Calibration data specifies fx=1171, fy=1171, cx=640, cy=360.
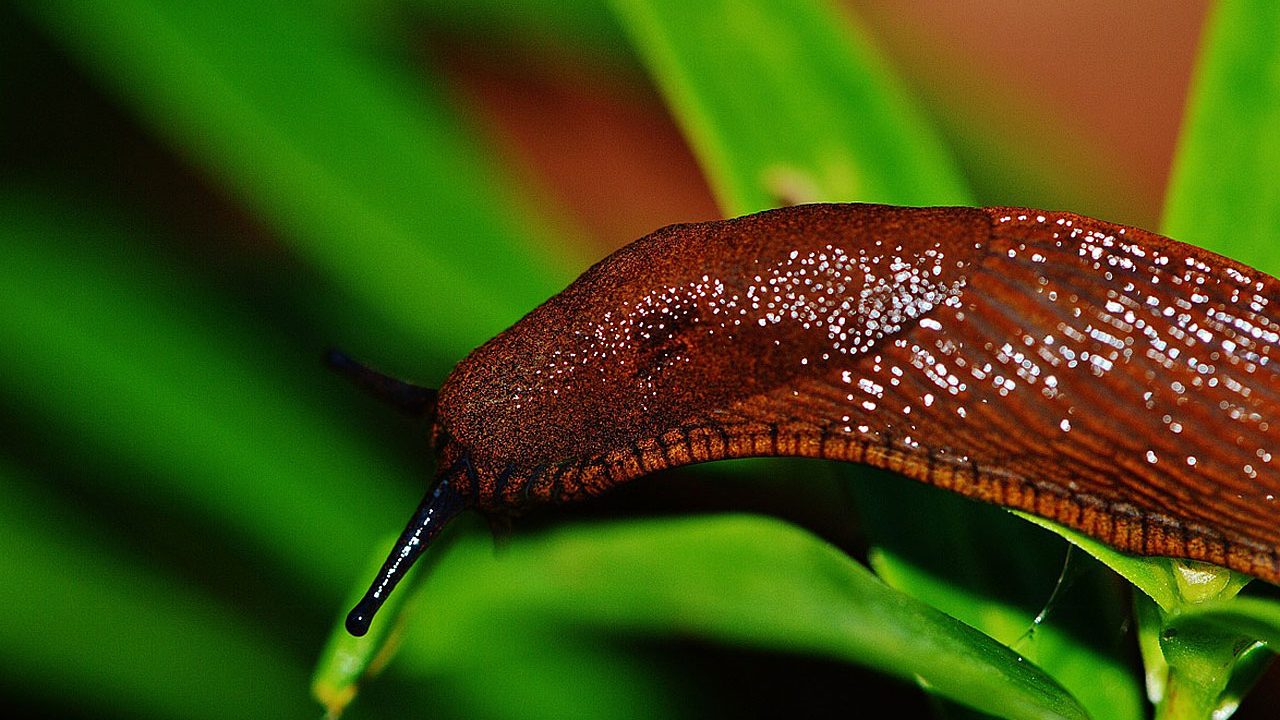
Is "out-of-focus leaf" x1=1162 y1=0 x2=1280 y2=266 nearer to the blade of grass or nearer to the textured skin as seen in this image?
the blade of grass

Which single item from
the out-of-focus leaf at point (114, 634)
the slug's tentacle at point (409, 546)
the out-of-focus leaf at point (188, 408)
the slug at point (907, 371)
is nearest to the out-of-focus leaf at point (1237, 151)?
the slug at point (907, 371)

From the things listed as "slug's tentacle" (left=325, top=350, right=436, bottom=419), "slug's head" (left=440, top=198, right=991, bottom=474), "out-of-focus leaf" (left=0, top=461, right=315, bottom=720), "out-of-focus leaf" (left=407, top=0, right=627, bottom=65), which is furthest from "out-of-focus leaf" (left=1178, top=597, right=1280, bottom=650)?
"out-of-focus leaf" (left=407, top=0, right=627, bottom=65)

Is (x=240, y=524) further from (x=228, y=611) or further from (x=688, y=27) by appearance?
(x=688, y=27)

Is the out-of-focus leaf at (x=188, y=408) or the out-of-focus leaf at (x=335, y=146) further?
the out-of-focus leaf at (x=188, y=408)

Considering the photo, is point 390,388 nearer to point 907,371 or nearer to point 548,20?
point 907,371

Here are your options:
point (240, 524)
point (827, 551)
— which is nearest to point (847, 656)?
point (827, 551)

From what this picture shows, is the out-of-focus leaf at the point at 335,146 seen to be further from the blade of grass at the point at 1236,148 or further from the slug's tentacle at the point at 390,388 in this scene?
the blade of grass at the point at 1236,148
